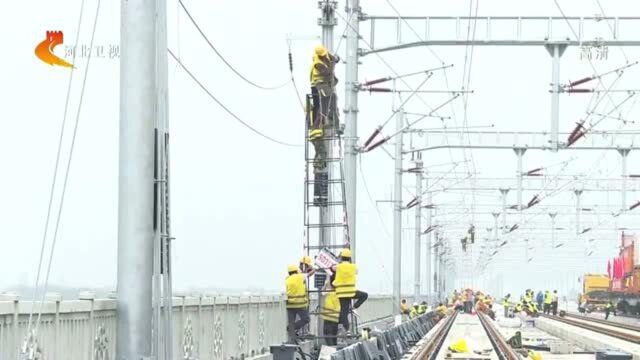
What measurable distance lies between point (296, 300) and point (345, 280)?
1.10 metres

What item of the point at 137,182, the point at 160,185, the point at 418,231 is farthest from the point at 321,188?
the point at 418,231

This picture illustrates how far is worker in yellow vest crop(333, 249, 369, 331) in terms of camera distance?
2241cm

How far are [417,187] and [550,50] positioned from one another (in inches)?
1076

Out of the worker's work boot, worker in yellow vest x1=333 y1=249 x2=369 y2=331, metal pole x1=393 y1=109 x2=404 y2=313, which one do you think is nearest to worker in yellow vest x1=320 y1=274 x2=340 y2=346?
worker in yellow vest x1=333 y1=249 x2=369 y2=331

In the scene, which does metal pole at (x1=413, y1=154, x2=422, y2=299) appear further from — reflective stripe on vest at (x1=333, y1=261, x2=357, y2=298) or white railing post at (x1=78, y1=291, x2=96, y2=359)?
white railing post at (x1=78, y1=291, x2=96, y2=359)

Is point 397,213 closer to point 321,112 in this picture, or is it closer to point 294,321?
point 321,112

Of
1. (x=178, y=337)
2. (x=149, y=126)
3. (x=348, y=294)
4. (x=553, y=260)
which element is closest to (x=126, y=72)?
(x=149, y=126)

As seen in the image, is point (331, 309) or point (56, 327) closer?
point (56, 327)

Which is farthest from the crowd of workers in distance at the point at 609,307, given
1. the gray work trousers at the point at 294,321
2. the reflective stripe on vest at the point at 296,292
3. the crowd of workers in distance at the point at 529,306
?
the reflective stripe on vest at the point at 296,292

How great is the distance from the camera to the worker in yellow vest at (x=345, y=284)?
22.4m

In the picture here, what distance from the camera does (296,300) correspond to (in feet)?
75.7

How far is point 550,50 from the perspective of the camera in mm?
29188

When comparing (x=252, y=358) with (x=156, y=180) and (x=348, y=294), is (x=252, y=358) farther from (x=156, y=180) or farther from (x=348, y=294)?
(x=156, y=180)

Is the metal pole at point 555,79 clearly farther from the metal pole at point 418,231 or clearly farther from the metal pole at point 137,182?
the metal pole at point 418,231
